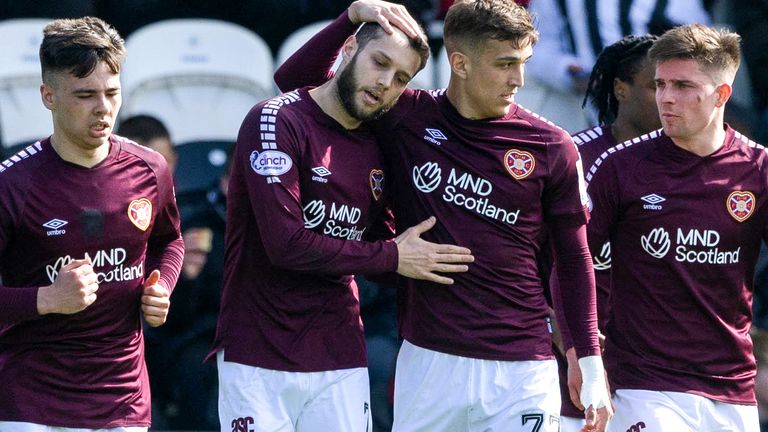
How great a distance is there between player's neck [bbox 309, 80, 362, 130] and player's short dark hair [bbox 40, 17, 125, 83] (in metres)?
0.74

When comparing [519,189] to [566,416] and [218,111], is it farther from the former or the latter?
[218,111]

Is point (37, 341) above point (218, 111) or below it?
below

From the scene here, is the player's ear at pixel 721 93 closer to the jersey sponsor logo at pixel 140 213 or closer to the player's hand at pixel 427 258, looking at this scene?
the player's hand at pixel 427 258

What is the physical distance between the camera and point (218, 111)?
8719mm

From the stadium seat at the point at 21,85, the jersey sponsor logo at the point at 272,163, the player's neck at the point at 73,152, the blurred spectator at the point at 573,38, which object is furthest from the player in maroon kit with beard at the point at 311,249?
the stadium seat at the point at 21,85

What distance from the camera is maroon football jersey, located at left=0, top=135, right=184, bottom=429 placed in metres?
5.12

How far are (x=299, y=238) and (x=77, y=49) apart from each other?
1036mm

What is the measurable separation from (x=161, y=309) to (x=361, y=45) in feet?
3.90

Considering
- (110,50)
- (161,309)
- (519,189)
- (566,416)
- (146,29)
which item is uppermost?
(146,29)

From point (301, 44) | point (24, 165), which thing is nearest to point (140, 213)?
point (24, 165)

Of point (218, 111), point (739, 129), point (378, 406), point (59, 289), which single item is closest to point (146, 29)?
point (218, 111)

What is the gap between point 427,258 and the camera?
202 inches

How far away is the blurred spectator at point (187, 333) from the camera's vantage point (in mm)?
7457

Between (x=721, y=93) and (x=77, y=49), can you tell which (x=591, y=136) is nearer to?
(x=721, y=93)
